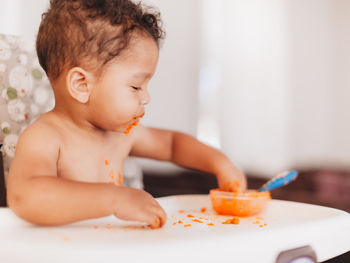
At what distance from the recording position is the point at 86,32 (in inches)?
28.9

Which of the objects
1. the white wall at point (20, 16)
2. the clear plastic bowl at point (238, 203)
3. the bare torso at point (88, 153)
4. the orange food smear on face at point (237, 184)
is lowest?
the clear plastic bowl at point (238, 203)

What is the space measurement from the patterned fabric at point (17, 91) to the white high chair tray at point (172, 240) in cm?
30

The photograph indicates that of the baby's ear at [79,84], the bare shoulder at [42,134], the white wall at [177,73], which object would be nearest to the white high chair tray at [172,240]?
the bare shoulder at [42,134]

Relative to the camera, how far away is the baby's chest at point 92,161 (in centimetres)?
78

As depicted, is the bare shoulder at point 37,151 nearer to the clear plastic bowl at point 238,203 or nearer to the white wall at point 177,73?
the clear plastic bowl at point 238,203

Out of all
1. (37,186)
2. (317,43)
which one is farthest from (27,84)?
(317,43)

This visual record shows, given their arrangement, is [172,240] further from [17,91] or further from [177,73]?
[177,73]

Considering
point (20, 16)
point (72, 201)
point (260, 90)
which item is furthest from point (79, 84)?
point (260, 90)

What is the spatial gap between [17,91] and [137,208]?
491 mm

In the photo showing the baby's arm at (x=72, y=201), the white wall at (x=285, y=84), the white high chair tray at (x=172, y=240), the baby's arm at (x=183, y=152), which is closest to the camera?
the white high chair tray at (x=172, y=240)

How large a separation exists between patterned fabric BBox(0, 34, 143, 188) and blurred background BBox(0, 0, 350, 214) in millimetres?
974

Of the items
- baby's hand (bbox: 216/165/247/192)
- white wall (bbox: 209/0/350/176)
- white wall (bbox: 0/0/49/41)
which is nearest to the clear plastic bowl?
baby's hand (bbox: 216/165/247/192)

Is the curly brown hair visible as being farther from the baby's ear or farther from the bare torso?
the bare torso

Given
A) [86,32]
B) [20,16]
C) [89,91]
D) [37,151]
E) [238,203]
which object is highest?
[20,16]
